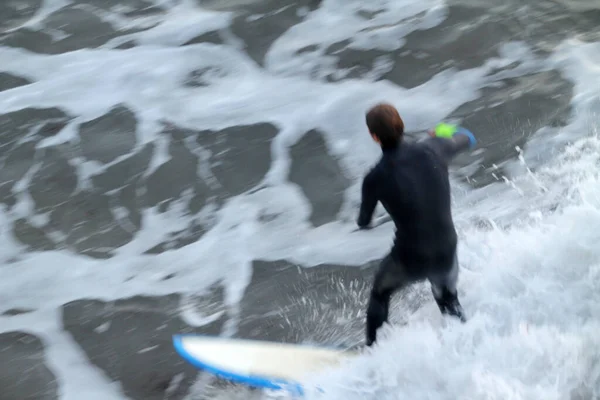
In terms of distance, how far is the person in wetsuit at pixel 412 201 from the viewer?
8.48 ft

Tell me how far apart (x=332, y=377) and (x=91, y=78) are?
12.1 ft

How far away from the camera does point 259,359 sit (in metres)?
3.25

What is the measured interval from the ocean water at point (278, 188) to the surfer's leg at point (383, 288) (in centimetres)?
13

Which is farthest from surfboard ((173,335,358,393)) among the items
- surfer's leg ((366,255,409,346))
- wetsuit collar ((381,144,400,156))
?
wetsuit collar ((381,144,400,156))

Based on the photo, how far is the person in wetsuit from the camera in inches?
102

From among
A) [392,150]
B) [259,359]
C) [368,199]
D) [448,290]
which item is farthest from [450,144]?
[259,359]

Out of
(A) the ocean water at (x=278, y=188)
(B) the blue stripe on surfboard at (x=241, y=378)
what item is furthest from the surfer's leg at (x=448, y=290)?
(B) the blue stripe on surfboard at (x=241, y=378)

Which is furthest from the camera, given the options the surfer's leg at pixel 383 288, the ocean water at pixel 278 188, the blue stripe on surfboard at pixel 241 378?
the ocean water at pixel 278 188

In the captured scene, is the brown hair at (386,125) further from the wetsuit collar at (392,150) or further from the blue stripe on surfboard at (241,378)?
the blue stripe on surfboard at (241,378)

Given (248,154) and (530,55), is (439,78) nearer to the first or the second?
(530,55)

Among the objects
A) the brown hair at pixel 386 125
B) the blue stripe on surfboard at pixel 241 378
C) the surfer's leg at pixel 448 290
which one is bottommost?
the blue stripe on surfboard at pixel 241 378

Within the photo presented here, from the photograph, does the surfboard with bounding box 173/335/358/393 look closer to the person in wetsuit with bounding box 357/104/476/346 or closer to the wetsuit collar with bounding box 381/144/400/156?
the person in wetsuit with bounding box 357/104/476/346

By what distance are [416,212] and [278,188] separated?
1867 millimetres

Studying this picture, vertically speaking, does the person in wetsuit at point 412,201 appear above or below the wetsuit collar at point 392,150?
below
